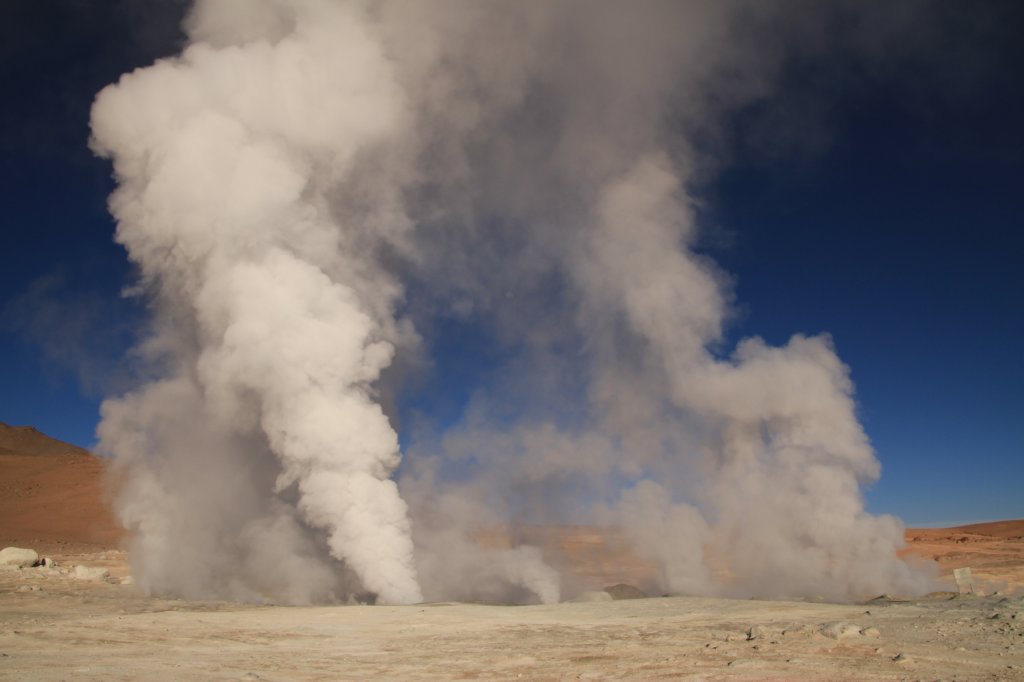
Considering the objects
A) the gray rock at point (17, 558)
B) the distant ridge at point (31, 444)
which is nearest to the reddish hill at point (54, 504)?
the distant ridge at point (31, 444)

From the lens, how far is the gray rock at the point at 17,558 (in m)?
24.7

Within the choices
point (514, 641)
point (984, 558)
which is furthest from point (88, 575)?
point (984, 558)

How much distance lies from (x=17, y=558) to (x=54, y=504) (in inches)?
1815

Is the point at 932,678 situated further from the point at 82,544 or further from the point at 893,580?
the point at 82,544

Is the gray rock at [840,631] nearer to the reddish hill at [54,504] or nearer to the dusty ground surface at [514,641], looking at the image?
the dusty ground surface at [514,641]

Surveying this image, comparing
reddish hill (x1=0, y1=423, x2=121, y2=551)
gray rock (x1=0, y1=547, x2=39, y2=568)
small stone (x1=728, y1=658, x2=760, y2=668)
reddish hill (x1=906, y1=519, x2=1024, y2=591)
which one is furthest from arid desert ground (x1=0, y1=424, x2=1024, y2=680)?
reddish hill (x1=0, y1=423, x2=121, y2=551)

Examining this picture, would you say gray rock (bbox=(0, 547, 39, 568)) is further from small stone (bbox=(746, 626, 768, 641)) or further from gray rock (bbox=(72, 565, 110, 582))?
small stone (bbox=(746, 626, 768, 641))

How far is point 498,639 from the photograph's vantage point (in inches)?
502

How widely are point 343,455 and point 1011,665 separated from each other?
1834 centimetres

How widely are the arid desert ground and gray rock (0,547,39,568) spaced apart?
9.19 feet

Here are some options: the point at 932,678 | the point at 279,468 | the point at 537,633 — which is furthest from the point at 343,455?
the point at 932,678

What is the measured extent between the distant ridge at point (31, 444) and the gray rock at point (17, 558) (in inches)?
3220

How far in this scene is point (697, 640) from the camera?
1180cm

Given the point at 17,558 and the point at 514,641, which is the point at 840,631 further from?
the point at 17,558
